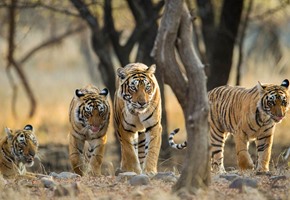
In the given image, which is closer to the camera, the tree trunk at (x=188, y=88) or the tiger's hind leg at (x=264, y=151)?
the tree trunk at (x=188, y=88)

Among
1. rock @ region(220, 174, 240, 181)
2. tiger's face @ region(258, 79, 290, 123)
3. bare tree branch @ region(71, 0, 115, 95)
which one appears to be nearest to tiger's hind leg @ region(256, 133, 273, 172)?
tiger's face @ region(258, 79, 290, 123)

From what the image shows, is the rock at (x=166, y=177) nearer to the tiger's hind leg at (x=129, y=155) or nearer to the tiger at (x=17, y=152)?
the tiger's hind leg at (x=129, y=155)

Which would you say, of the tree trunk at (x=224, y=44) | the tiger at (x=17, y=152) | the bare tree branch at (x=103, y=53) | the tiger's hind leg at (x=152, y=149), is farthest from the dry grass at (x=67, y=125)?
the bare tree branch at (x=103, y=53)

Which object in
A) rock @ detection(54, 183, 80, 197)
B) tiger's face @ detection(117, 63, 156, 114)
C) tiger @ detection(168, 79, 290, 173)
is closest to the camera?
rock @ detection(54, 183, 80, 197)

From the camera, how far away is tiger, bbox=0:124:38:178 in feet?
31.9

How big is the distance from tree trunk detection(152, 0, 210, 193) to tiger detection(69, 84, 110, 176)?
2544 millimetres

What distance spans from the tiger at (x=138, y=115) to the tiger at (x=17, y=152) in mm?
1015

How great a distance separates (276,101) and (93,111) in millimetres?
1959

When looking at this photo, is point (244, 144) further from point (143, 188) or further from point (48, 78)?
point (48, 78)

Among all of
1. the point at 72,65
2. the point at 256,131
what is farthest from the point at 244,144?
the point at 72,65

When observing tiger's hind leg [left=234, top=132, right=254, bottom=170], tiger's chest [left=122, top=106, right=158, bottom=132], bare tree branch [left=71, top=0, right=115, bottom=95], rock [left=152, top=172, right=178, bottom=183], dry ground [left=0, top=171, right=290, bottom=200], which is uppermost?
bare tree branch [left=71, top=0, right=115, bottom=95]

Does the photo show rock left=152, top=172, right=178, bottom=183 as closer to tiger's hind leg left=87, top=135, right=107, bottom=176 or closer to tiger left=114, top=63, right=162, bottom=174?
tiger left=114, top=63, right=162, bottom=174

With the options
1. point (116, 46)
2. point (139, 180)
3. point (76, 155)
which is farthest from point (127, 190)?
point (116, 46)

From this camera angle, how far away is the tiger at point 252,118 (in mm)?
10008
